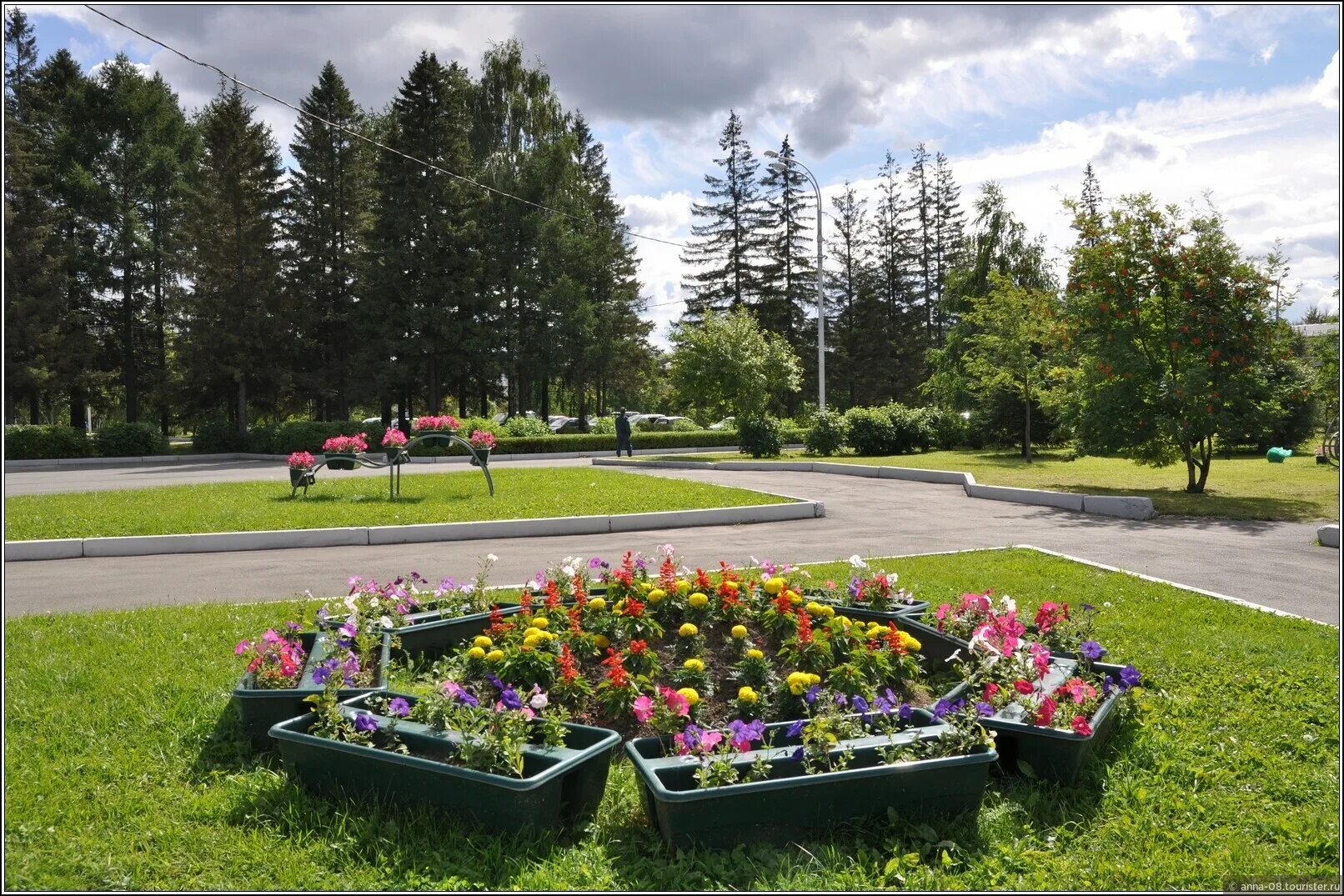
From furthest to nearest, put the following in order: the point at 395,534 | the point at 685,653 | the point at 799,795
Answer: the point at 395,534
the point at 685,653
the point at 799,795

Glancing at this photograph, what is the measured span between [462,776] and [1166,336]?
14.2m

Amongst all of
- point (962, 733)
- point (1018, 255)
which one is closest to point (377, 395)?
point (1018, 255)

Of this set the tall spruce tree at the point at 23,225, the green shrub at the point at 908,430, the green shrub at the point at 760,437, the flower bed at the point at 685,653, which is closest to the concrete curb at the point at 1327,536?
the flower bed at the point at 685,653

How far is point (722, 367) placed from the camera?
32.1 meters

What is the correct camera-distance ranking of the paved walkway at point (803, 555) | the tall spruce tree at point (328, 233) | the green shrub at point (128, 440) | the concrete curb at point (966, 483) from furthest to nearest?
1. the tall spruce tree at point (328, 233)
2. the green shrub at point (128, 440)
3. the concrete curb at point (966, 483)
4. the paved walkway at point (803, 555)

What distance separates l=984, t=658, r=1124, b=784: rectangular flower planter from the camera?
3.50m

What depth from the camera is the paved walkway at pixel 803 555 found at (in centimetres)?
759

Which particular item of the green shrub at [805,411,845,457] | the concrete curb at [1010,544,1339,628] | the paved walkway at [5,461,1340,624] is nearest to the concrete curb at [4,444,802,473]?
the green shrub at [805,411,845,457]

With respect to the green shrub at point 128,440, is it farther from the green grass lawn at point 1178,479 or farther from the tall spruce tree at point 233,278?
the green grass lawn at point 1178,479

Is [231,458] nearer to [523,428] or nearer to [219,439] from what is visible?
[219,439]

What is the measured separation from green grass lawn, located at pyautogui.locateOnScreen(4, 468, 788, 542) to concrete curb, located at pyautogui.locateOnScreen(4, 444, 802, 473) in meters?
11.0

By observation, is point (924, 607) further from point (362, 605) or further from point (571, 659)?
point (362, 605)

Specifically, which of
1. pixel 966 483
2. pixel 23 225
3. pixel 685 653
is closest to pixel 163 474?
pixel 966 483

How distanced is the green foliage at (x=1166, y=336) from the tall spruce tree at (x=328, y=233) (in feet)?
103
